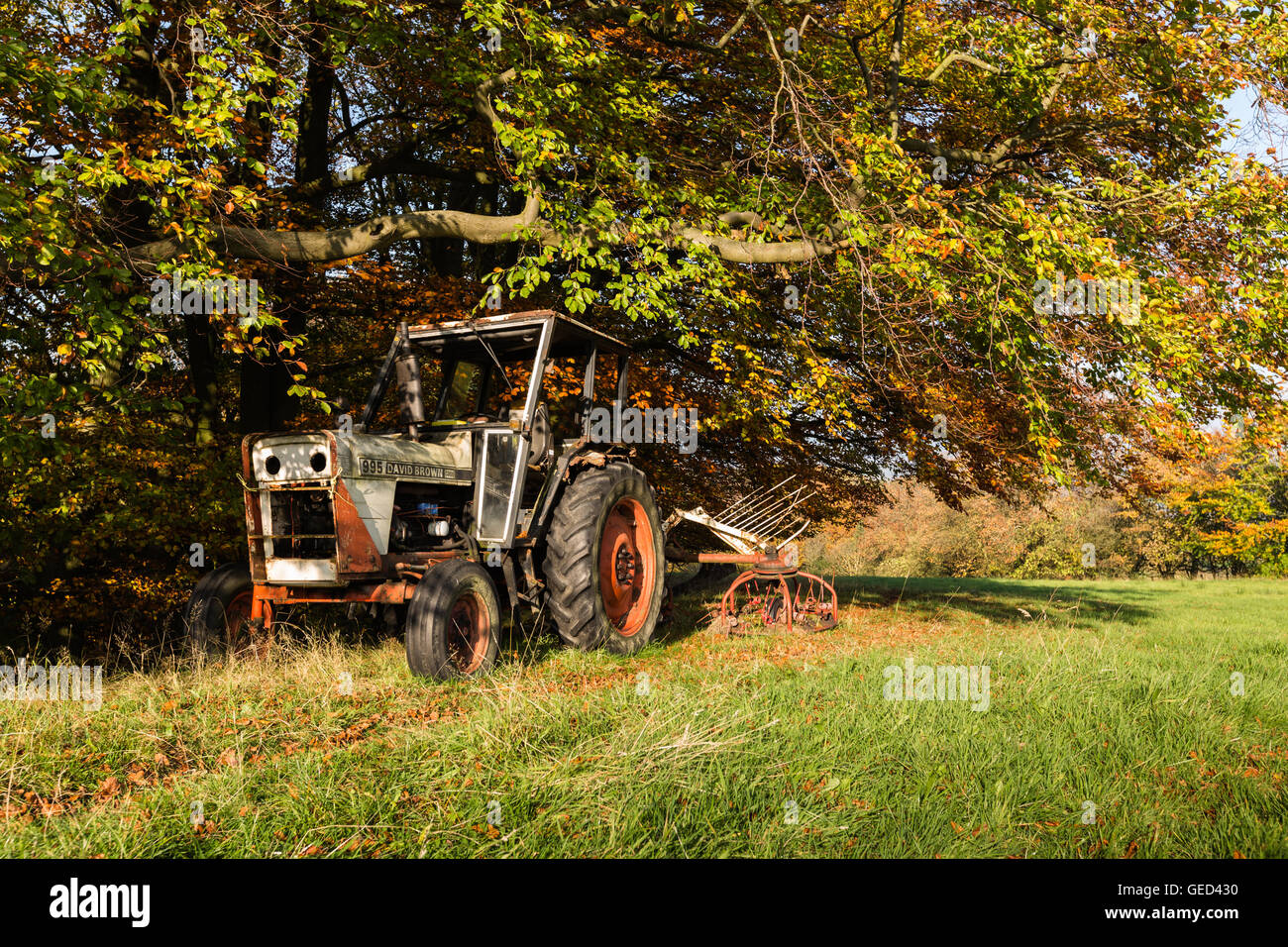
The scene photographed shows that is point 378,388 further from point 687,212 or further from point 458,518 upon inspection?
point 687,212

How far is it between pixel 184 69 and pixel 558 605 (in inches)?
244

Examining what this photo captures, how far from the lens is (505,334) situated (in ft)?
22.8

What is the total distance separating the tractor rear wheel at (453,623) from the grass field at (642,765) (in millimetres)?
177

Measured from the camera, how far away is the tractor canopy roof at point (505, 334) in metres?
6.83

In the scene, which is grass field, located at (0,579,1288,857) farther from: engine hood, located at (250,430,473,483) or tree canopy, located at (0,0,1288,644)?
tree canopy, located at (0,0,1288,644)

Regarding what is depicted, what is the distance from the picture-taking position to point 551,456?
700 cm

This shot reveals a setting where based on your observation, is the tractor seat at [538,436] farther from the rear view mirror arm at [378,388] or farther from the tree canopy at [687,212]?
the tree canopy at [687,212]

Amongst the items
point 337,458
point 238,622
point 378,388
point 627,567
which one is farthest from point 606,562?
point 238,622

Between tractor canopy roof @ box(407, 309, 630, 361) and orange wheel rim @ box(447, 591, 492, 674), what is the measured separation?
2164 millimetres

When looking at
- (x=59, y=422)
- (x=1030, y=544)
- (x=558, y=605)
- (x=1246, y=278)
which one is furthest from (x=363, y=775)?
(x=1030, y=544)

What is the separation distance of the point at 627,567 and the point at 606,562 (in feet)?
1.00

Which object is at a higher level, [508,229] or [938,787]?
[508,229]

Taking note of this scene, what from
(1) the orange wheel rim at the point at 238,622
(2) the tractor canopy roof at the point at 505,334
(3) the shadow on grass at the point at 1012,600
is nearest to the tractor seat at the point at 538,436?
(2) the tractor canopy roof at the point at 505,334
